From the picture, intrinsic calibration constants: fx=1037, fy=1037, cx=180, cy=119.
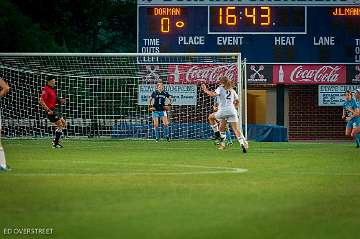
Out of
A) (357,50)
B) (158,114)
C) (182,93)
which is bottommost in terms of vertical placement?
(158,114)

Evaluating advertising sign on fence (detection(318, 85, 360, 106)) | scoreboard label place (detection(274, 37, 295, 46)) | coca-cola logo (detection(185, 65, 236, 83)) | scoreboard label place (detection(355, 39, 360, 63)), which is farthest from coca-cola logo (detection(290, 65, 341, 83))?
advertising sign on fence (detection(318, 85, 360, 106))

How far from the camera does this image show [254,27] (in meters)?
32.8

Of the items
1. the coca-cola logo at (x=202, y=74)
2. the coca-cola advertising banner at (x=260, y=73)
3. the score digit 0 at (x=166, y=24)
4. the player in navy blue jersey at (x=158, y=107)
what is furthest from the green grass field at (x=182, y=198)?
the coca-cola logo at (x=202, y=74)

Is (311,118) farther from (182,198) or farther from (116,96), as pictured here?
(182,198)

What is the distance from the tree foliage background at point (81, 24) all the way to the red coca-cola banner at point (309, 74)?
51.9 ft

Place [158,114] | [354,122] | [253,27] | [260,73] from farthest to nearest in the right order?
[260,73]
[253,27]
[158,114]
[354,122]

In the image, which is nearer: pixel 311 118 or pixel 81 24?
pixel 311 118

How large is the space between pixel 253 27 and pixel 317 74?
3792 mm

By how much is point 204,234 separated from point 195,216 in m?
1.24

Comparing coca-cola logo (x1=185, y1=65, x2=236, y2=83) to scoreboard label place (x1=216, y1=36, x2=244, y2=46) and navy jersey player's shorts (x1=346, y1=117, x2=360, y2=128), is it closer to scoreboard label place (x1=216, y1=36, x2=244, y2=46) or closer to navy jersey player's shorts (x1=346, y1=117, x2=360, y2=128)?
scoreboard label place (x1=216, y1=36, x2=244, y2=46)

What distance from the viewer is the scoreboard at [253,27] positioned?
1275 inches

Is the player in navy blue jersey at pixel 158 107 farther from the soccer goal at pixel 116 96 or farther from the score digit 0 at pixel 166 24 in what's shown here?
the score digit 0 at pixel 166 24

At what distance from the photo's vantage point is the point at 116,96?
35156 millimetres

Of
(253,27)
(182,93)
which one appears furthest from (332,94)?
(253,27)
